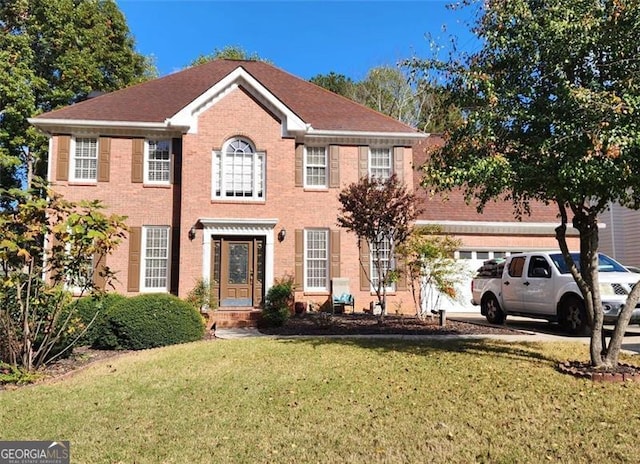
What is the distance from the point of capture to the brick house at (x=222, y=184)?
49.5 feet

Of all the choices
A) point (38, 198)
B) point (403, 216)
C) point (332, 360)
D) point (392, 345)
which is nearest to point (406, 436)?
point (332, 360)

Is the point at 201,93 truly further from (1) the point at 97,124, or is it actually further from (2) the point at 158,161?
(1) the point at 97,124

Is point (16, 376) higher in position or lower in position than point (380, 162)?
lower

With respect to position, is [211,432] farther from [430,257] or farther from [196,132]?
[196,132]

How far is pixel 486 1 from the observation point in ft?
22.9

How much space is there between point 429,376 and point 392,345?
2395 millimetres

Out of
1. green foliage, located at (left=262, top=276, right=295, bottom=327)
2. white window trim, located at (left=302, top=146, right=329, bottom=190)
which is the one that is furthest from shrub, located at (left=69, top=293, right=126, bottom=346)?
white window trim, located at (left=302, top=146, right=329, bottom=190)

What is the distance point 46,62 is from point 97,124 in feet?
40.3

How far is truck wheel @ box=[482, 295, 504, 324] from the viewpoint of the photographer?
1323 centimetres

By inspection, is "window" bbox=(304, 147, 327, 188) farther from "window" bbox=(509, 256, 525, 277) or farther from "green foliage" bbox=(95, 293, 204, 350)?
"green foliage" bbox=(95, 293, 204, 350)

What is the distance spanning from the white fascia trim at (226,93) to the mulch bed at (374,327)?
6.30 m

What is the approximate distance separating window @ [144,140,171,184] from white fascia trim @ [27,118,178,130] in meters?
0.64

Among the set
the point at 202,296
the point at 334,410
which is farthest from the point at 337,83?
the point at 334,410

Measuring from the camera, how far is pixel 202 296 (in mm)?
14188
